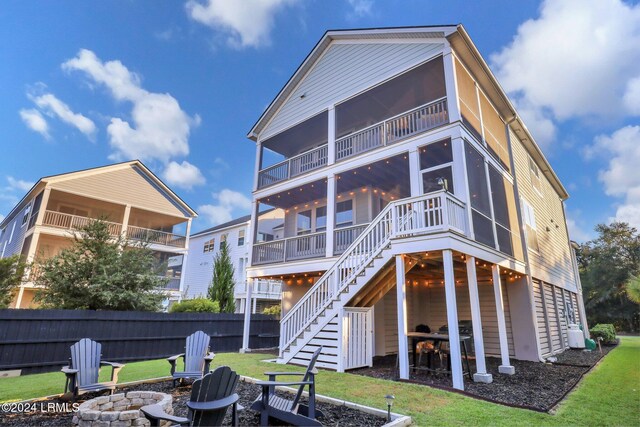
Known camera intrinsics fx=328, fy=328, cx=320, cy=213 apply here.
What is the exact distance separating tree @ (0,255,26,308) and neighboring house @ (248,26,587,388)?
8126 mm

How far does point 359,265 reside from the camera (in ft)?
27.4

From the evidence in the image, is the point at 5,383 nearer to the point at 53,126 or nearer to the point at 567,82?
the point at 567,82

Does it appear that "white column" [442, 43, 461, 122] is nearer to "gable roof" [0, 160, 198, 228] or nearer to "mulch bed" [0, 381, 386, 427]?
"mulch bed" [0, 381, 386, 427]

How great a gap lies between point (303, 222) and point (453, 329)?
923 centimetres

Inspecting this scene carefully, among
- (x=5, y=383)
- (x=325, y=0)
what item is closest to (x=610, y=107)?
(x=325, y=0)

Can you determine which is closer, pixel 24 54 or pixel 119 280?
pixel 119 280

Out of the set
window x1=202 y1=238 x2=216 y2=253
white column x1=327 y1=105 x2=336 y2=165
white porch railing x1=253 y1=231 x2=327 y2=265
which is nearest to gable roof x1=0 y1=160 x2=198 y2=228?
window x1=202 y1=238 x2=216 y2=253

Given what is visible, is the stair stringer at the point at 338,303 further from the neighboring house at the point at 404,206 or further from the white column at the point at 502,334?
the white column at the point at 502,334

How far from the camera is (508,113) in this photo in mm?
13117

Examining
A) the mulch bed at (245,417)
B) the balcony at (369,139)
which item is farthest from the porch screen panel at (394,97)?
the mulch bed at (245,417)

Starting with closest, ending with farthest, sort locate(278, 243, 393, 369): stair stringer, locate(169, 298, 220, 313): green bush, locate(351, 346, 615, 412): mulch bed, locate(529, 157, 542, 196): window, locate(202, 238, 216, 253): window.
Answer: locate(351, 346, 615, 412): mulch bed, locate(278, 243, 393, 369): stair stringer, locate(169, 298, 220, 313): green bush, locate(529, 157, 542, 196): window, locate(202, 238, 216, 253): window

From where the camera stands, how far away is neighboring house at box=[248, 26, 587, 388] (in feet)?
26.6

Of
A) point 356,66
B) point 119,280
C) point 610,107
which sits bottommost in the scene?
point 119,280

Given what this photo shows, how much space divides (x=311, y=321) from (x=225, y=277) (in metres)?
9.31
